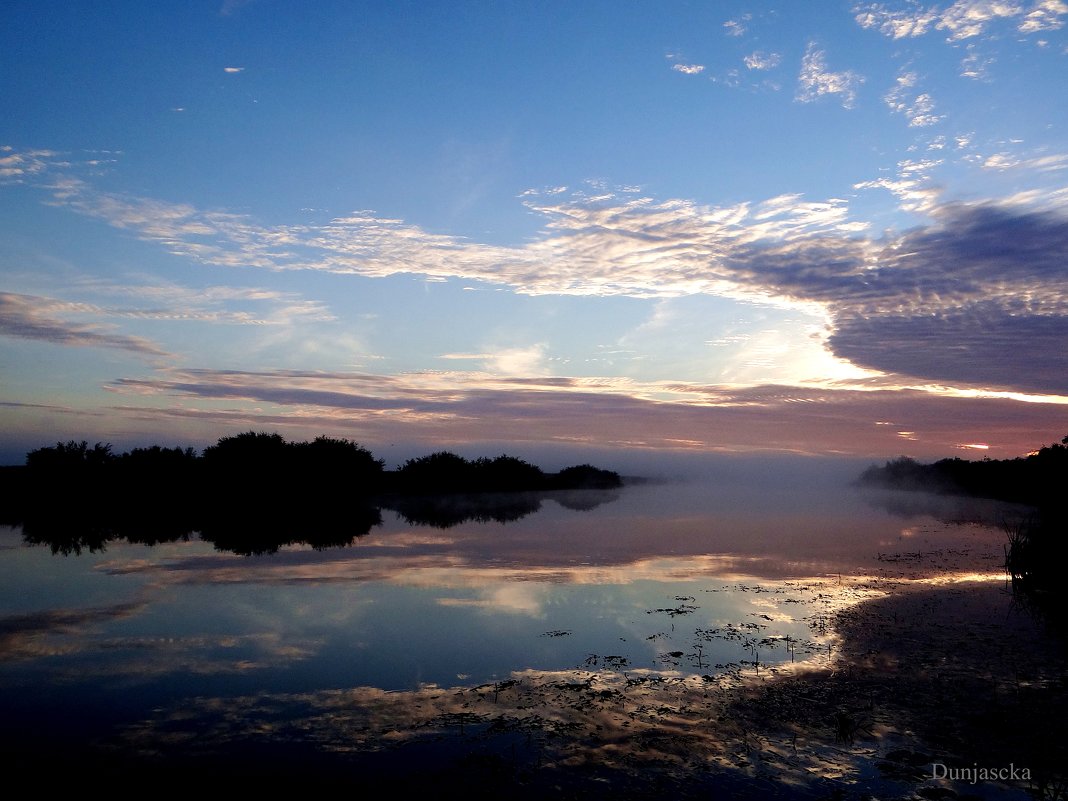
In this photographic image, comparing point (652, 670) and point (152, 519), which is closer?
point (652, 670)

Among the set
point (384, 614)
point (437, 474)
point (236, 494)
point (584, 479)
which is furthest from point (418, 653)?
point (584, 479)

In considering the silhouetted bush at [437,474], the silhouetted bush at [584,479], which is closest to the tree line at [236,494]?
the silhouetted bush at [437,474]

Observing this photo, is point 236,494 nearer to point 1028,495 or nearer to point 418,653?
point 418,653

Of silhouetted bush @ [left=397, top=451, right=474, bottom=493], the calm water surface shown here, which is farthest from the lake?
silhouetted bush @ [left=397, top=451, right=474, bottom=493]

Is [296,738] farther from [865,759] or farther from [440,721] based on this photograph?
[865,759]

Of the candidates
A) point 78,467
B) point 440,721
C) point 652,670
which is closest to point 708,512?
point 652,670

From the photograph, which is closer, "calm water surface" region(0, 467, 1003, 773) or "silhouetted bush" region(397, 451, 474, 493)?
"calm water surface" region(0, 467, 1003, 773)

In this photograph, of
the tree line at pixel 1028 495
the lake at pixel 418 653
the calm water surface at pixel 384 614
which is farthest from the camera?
the tree line at pixel 1028 495

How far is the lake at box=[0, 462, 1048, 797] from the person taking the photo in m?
8.46

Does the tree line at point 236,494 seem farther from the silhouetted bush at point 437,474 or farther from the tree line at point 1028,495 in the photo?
the tree line at point 1028,495

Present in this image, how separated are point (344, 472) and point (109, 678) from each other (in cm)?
5125

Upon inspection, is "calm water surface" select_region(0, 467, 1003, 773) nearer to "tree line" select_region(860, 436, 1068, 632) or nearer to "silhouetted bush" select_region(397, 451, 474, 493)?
"tree line" select_region(860, 436, 1068, 632)

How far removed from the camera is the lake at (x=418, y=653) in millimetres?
8461

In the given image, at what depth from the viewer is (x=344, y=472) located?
6147cm
